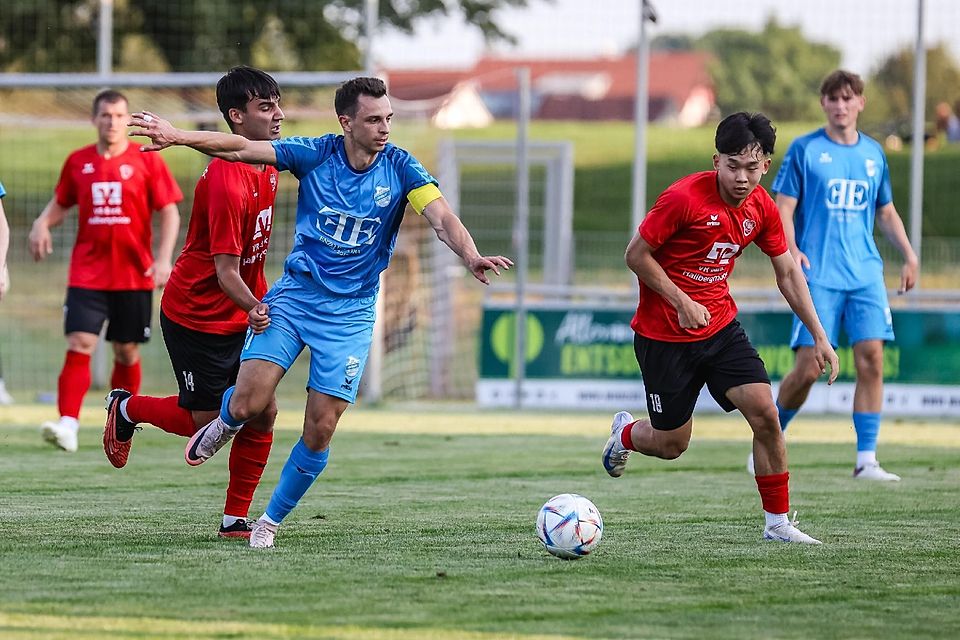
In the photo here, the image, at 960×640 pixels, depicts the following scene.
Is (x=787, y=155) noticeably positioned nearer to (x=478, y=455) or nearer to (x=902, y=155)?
(x=478, y=455)

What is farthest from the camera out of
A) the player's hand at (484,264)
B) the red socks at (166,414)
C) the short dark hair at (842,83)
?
the short dark hair at (842,83)

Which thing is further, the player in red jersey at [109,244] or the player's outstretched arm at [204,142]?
the player in red jersey at [109,244]

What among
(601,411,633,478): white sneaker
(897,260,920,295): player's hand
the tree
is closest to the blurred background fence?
the tree

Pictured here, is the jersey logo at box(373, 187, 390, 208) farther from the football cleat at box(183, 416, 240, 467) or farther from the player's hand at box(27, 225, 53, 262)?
the player's hand at box(27, 225, 53, 262)

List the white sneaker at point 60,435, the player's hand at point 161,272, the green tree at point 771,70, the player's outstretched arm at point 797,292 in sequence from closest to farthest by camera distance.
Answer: the player's outstretched arm at point 797,292
the player's hand at point 161,272
the white sneaker at point 60,435
the green tree at point 771,70

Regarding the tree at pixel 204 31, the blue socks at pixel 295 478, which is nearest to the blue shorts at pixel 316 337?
the blue socks at pixel 295 478

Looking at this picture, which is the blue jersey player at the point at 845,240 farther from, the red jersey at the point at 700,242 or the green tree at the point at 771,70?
the green tree at the point at 771,70

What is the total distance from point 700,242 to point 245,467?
223 centimetres

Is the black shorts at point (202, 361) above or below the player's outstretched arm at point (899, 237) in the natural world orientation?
below

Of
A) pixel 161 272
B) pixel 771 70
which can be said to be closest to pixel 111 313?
pixel 161 272

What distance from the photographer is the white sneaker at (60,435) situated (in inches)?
377

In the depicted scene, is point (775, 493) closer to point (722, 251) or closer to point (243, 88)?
point (722, 251)

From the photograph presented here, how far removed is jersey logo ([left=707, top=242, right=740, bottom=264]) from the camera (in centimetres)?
666

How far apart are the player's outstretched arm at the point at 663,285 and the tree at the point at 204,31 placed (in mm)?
16061
